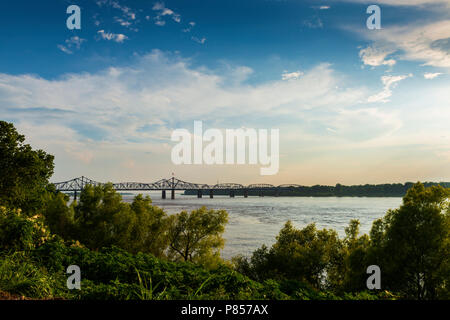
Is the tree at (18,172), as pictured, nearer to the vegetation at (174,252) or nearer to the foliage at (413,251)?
the vegetation at (174,252)

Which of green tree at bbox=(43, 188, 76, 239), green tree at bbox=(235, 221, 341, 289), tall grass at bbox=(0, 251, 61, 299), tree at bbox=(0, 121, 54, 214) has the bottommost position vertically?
green tree at bbox=(235, 221, 341, 289)

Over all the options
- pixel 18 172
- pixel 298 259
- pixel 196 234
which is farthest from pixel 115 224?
pixel 298 259

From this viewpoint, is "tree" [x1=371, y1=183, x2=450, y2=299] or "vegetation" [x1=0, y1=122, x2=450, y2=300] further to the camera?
"tree" [x1=371, y1=183, x2=450, y2=299]

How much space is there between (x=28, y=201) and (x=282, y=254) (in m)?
18.7

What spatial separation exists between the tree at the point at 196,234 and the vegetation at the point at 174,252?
0.35 ft

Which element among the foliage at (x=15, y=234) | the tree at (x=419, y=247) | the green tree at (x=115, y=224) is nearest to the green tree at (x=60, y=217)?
the green tree at (x=115, y=224)

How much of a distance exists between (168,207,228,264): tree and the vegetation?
0.35 feet

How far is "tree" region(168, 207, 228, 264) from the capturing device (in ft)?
99.3

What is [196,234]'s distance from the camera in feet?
102

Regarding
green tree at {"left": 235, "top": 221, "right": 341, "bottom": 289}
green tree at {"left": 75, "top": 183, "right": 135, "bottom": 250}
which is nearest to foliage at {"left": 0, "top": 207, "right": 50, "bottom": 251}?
green tree at {"left": 235, "top": 221, "right": 341, "bottom": 289}

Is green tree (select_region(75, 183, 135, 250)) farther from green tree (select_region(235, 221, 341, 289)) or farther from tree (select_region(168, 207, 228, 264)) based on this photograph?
green tree (select_region(235, 221, 341, 289))

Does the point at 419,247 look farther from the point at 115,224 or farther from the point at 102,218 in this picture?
the point at 102,218

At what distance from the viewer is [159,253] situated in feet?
100.0
